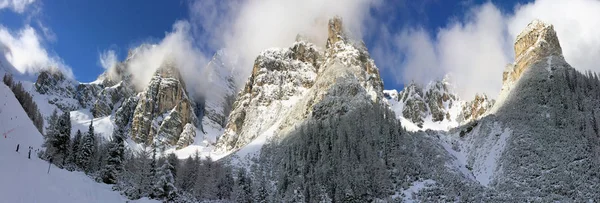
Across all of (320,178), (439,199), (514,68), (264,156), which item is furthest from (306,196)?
(514,68)

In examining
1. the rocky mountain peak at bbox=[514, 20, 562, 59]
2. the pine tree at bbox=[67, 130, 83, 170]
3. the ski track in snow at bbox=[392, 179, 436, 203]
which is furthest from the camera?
the rocky mountain peak at bbox=[514, 20, 562, 59]

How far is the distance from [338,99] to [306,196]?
62270 millimetres

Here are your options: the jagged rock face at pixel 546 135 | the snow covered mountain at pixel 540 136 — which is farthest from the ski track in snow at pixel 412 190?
the jagged rock face at pixel 546 135

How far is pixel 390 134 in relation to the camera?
139375 mm

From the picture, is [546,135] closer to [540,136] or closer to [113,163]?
[540,136]

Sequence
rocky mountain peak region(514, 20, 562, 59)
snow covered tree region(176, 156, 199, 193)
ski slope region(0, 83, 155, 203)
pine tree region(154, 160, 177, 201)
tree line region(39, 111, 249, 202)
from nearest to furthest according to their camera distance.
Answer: ski slope region(0, 83, 155, 203), pine tree region(154, 160, 177, 201), tree line region(39, 111, 249, 202), snow covered tree region(176, 156, 199, 193), rocky mountain peak region(514, 20, 562, 59)

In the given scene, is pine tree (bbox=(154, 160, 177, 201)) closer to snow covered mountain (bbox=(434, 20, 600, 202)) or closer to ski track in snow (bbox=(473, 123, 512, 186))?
snow covered mountain (bbox=(434, 20, 600, 202))

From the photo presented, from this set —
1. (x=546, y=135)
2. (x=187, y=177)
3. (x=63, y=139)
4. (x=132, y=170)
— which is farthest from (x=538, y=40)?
(x=63, y=139)

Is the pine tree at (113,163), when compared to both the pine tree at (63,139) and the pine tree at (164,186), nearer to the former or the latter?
the pine tree at (164,186)

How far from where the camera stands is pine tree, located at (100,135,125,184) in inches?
2433

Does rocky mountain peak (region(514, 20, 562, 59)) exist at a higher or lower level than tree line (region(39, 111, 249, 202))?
higher

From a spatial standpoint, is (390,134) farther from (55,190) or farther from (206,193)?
(55,190)

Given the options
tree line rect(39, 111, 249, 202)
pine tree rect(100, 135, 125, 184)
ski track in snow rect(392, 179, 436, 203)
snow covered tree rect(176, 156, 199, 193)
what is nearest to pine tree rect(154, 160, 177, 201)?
tree line rect(39, 111, 249, 202)

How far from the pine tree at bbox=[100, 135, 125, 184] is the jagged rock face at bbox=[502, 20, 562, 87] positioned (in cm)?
11782
